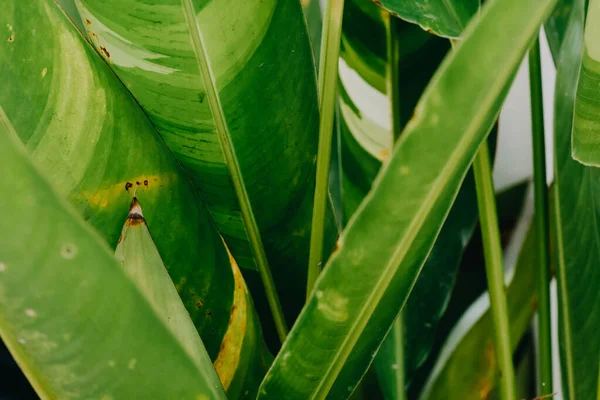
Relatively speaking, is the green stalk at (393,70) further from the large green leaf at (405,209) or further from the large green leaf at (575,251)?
the large green leaf at (405,209)

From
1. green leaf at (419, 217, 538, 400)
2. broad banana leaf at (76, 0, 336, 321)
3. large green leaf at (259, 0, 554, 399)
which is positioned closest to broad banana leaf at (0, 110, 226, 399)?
large green leaf at (259, 0, 554, 399)

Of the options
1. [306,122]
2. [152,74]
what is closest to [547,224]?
[306,122]

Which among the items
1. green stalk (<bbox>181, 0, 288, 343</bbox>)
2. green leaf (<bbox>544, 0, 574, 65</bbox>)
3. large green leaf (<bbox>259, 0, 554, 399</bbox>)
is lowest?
large green leaf (<bbox>259, 0, 554, 399</bbox>)

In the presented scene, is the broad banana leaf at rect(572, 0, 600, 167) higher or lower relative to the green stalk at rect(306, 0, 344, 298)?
lower

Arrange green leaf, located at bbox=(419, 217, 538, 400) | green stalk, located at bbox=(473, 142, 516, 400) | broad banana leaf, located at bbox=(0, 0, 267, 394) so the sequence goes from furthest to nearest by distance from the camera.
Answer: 1. green leaf, located at bbox=(419, 217, 538, 400)
2. green stalk, located at bbox=(473, 142, 516, 400)
3. broad banana leaf, located at bbox=(0, 0, 267, 394)

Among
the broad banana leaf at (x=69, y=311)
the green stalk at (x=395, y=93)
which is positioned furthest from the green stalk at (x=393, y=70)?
the broad banana leaf at (x=69, y=311)

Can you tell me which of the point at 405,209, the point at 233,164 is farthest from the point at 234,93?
the point at 405,209

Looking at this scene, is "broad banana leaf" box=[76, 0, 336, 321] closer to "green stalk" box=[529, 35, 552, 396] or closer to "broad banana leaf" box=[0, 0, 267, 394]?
"broad banana leaf" box=[0, 0, 267, 394]

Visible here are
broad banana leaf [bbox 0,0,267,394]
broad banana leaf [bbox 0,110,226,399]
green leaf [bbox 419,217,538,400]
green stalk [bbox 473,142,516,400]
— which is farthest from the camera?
green leaf [bbox 419,217,538,400]
